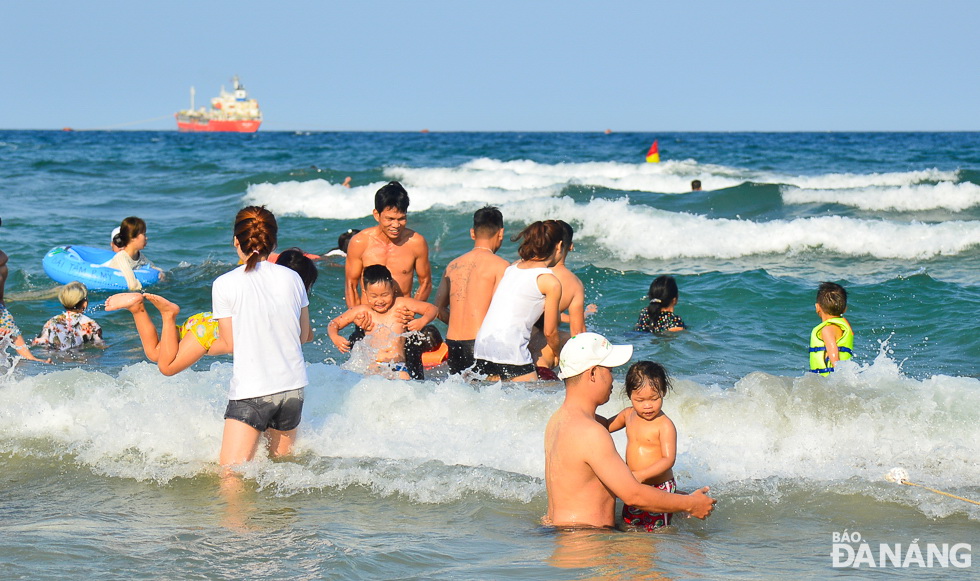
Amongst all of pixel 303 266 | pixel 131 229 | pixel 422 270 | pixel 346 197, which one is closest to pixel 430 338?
pixel 422 270

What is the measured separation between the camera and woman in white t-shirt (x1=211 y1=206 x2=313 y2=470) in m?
4.62

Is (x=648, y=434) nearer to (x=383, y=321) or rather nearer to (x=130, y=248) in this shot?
(x=383, y=321)

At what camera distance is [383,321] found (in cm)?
671

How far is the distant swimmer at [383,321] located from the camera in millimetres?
6484

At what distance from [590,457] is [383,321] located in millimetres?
2915

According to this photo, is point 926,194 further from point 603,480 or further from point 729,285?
point 603,480

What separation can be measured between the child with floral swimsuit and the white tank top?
1.94 metres

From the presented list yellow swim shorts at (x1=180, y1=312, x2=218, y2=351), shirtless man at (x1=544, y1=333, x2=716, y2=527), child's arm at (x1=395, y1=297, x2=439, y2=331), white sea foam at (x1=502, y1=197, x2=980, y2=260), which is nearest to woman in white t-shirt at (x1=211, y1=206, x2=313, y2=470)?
yellow swim shorts at (x1=180, y1=312, x2=218, y2=351)

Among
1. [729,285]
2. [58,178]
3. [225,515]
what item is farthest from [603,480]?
[58,178]

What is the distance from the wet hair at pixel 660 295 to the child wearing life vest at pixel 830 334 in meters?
2.70

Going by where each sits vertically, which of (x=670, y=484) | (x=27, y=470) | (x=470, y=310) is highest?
(x=470, y=310)

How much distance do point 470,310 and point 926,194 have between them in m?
15.3

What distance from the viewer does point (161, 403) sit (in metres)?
6.40

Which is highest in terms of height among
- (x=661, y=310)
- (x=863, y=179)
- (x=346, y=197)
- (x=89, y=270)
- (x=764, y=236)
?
(x=863, y=179)
